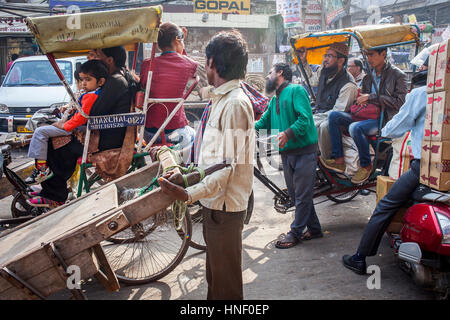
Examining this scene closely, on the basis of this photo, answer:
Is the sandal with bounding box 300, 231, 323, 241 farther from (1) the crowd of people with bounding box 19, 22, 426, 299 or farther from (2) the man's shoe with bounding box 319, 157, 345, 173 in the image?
(2) the man's shoe with bounding box 319, 157, 345, 173

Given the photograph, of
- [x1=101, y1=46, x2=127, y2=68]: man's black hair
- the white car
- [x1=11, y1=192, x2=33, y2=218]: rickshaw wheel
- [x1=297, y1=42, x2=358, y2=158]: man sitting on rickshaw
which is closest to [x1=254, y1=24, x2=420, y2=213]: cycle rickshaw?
[x1=297, y1=42, x2=358, y2=158]: man sitting on rickshaw

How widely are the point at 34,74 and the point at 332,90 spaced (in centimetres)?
797

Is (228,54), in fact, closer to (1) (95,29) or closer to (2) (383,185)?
(1) (95,29)

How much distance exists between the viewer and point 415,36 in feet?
14.4

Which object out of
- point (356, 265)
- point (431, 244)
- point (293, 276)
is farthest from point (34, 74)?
point (431, 244)

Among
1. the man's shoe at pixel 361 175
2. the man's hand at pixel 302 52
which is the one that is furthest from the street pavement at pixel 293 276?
the man's hand at pixel 302 52

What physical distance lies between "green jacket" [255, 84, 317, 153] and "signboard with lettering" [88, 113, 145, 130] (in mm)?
1419

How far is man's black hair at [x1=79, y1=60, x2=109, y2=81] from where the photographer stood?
3.38 meters

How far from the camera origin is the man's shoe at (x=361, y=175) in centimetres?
441

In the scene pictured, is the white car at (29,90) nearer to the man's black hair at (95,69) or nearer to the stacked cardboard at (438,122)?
the man's black hair at (95,69)

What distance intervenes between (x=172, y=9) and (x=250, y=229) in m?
15.5

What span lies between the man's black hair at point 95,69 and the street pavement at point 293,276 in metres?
1.84

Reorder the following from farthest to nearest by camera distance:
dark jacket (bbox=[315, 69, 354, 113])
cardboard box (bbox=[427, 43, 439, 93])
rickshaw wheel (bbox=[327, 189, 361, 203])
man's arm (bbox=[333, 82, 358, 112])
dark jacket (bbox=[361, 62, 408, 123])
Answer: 1. rickshaw wheel (bbox=[327, 189, 361, 203])
2. dark jacket (bbox=[315, 69, 354, 113])
3. man's arm (bbox=[333, 82, 358, 112])
4. dark jacket (bbox=[361, 62, 408, 123])
5. cardboard box (bbox=[427, 43, 439, 93])

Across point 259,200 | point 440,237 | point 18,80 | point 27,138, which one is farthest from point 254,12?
point 440,237
